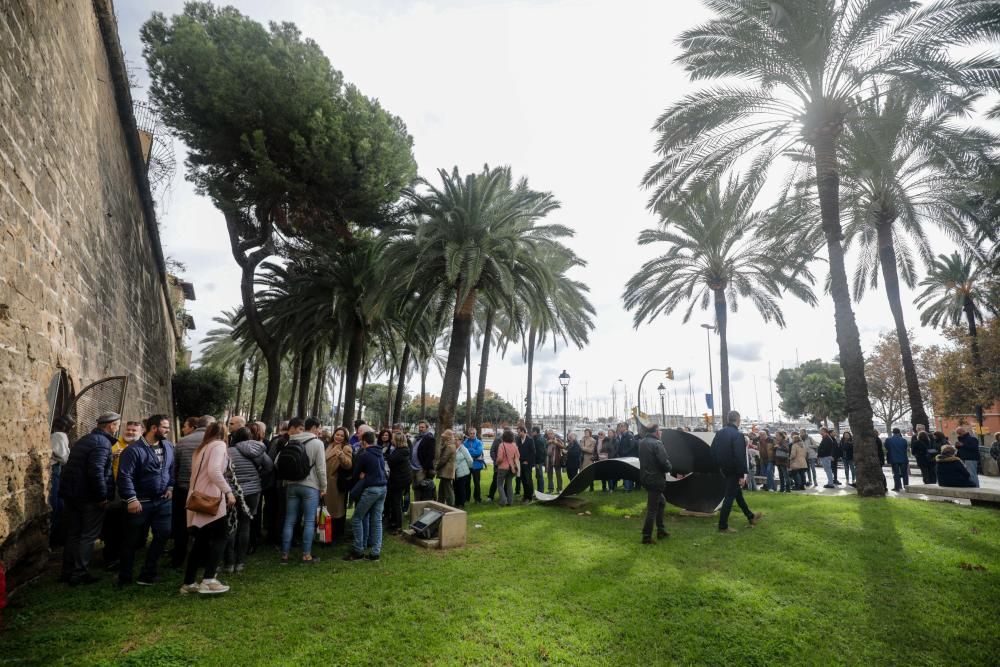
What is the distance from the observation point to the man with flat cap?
218 inches

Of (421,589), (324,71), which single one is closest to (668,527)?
(421,589)

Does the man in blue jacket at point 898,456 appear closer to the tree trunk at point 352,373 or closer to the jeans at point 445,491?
the jeans at point 445,491

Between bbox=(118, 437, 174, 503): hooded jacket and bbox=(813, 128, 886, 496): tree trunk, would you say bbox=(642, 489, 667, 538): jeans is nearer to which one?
bbox=(813, 128, 886, 496): tree trunk

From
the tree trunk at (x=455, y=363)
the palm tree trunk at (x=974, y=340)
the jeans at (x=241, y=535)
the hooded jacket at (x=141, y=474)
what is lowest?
the jeans at (x=241, y=535)

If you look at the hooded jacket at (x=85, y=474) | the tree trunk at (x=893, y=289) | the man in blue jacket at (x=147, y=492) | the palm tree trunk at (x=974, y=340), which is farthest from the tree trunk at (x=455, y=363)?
the palm tree trunk at (x=974, y=340)

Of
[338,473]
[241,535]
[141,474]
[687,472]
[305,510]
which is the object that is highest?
[141,474]

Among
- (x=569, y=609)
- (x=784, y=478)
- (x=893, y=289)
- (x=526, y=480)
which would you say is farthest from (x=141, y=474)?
(x=893, y=289)

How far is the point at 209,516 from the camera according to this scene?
5359 mm

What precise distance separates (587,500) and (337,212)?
1208 cm

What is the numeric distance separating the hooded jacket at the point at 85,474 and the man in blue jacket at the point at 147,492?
17cm

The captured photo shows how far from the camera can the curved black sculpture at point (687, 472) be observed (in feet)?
34.8

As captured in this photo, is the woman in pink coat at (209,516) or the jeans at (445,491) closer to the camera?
the woman in pink coat at (209,516)

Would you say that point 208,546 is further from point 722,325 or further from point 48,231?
point 722,325

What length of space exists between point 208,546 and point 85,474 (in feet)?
5.07
